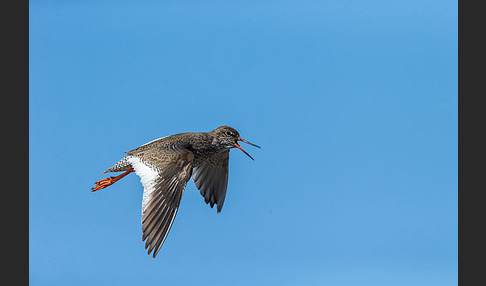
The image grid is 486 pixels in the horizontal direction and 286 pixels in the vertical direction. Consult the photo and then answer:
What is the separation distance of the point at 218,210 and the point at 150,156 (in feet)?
10.6

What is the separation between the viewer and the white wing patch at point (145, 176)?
12.9 m

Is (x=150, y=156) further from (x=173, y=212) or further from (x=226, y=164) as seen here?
(x=226, y=164)

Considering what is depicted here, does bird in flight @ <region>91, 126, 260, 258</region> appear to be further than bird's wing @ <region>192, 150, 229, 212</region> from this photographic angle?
No

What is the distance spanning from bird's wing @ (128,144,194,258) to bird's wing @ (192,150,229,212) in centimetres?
208

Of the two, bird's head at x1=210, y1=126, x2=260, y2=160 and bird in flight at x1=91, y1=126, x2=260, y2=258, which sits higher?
bird's head at x1=210, y1=126, x2=260, y2=160

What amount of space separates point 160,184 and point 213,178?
12.2 feet

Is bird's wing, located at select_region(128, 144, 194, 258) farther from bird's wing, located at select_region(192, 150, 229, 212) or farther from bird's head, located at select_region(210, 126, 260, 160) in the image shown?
bird's wing, located at select_region(192, 150, 229, 212)

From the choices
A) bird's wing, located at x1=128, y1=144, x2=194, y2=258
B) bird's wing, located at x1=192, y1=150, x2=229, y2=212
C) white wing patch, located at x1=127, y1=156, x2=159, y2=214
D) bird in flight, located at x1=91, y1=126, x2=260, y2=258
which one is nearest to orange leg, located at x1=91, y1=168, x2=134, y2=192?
bird in flight, located at x1=91, y1=126, x2=260, y2=258

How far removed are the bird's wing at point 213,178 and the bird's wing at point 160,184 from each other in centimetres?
208

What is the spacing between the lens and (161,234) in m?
12.1

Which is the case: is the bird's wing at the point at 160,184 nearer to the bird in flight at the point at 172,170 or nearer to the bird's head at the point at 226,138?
the bird in flight at the point at 172,170

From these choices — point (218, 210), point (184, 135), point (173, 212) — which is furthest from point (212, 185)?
point (173, 212)

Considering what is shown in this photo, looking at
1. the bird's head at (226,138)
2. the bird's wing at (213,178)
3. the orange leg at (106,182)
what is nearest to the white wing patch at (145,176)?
the orange leg at (106,182)

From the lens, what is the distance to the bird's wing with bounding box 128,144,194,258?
12.2 metres
